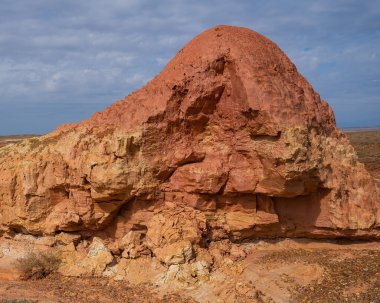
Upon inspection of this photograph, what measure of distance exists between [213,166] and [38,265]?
4.43 metres

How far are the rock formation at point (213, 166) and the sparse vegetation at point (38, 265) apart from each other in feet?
2.57

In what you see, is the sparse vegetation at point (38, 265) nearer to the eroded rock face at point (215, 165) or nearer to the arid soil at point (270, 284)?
the arid soil at point (270, 284)

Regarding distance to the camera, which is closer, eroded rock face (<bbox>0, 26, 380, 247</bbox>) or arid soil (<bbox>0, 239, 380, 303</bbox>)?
arid soil (<bbox>0, 239, 380, 303</bbox>)

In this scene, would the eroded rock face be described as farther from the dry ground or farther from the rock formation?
the dry ground

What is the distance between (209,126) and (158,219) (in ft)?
7.59

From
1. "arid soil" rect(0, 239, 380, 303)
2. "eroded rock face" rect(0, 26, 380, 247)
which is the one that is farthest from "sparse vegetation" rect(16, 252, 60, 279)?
"eroded rock face" rect(0, 26, 380, 247)

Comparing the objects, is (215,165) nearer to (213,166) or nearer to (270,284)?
(213,166)

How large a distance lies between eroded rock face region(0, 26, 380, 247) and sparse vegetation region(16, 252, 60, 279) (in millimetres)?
751

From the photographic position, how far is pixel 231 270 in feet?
25.6

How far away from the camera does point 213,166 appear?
8.39 metres

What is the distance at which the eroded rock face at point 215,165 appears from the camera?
8.05 meters

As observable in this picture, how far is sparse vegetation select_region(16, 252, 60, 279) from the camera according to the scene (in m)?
8.52

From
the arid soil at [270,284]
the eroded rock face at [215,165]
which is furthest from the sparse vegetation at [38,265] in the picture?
the eroded rock face at [215,165]

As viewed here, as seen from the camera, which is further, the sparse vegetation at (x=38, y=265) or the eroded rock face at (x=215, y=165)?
the sparse vegetation at (x=38, y=265)
